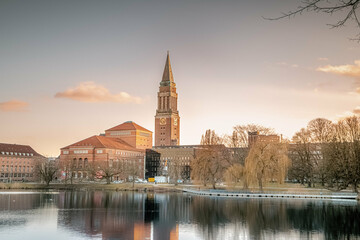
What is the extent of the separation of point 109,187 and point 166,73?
94722mm

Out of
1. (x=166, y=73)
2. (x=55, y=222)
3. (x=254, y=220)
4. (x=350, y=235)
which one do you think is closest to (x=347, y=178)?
(x=254, y=220)

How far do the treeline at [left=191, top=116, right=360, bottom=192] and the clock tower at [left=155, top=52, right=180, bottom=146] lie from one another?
94.3 metres

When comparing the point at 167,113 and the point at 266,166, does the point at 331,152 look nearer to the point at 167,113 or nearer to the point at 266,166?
the point at 266,166

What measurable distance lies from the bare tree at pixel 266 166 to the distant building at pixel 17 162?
277 feet

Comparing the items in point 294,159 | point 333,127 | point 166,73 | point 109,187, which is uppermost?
point 166,73

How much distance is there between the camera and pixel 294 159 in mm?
78375

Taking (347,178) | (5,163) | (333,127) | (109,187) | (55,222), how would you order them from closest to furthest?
1. (55,222)
2. (347,178)
3. (333,127)
4. (109,187)
5. (5,163)

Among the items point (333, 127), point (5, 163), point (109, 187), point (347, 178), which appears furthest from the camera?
point (5, 163)

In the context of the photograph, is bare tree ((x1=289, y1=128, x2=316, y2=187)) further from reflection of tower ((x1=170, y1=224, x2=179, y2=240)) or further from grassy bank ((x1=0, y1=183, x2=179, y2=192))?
reflection of tower ((x1=170, y1=224, x2=179, y2=240))

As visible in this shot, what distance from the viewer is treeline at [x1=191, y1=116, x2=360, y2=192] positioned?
61.4m

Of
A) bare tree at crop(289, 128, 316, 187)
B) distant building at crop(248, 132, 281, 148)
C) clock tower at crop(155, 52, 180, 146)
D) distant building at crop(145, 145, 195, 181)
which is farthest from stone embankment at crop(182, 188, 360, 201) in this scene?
clock tower at crop(155, 52, 180, 146)

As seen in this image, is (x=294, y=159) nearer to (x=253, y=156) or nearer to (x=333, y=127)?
(x=333, y=127)

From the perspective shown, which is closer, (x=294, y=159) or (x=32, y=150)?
(x=294, y=159)

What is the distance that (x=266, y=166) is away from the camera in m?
63.1
